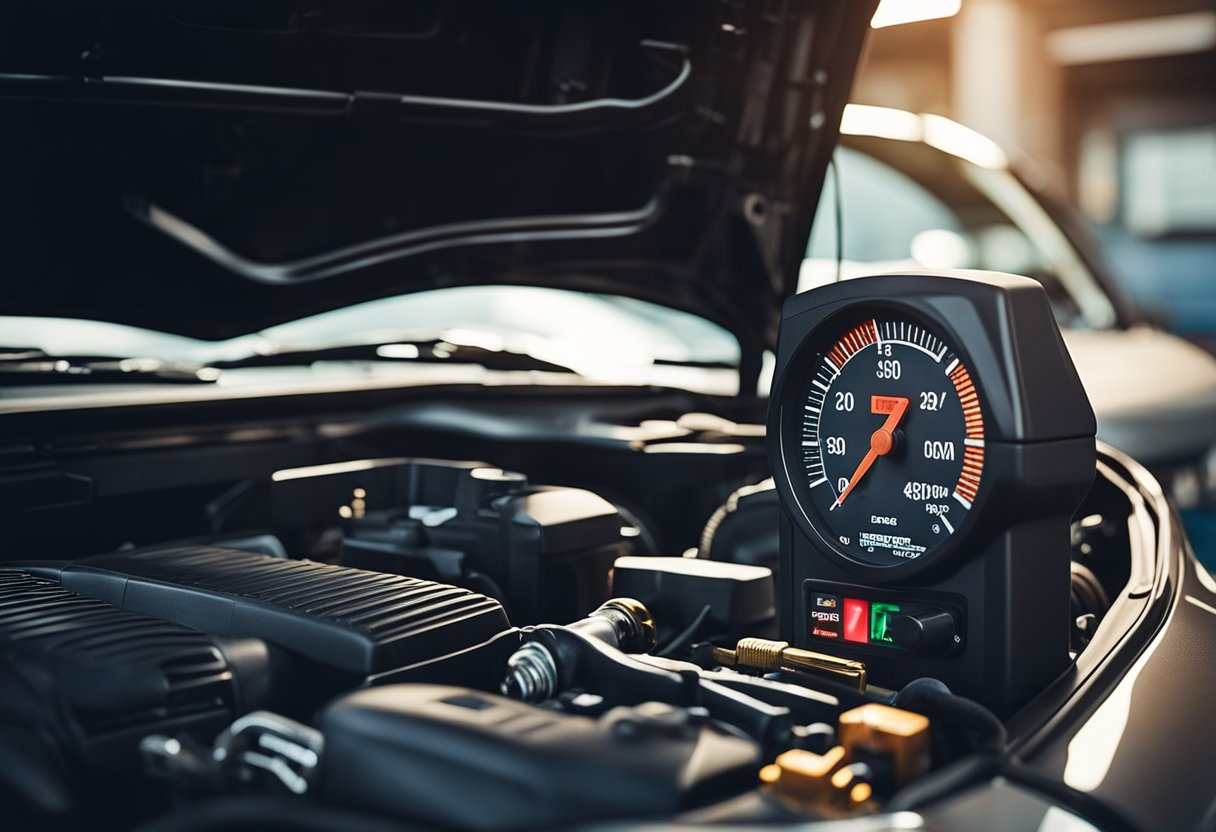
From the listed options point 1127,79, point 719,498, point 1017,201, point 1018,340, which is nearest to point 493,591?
point 719,498

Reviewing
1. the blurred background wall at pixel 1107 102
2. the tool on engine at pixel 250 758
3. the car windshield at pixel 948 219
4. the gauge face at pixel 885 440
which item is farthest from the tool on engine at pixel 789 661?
the blurred background wall at pixel 1107 102

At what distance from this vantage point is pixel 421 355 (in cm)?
212

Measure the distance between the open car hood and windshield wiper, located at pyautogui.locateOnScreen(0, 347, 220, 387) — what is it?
60 mm

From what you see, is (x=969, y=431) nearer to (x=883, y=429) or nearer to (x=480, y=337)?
(x=883, y=429)

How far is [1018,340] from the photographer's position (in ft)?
3.34

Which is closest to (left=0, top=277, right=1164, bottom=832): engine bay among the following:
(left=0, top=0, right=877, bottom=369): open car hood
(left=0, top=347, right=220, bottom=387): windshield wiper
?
(left=0, top=347, right=220, bottom=387): windshield wiper

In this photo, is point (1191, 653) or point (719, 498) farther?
point (719, 498)

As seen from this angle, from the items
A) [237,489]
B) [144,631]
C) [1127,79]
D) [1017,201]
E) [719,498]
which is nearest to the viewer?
[144,631]

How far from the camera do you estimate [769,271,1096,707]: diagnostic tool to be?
1026 millimetres

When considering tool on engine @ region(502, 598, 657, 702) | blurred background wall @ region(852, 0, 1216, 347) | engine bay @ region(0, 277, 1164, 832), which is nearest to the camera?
engine bay @ region(0, 277, 1164, 832)

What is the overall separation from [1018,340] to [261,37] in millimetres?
1039

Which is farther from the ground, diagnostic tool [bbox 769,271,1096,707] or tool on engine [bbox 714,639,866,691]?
diagnostic tool [bbox 769,271,1096,707]

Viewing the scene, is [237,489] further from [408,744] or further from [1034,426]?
[1034,426]

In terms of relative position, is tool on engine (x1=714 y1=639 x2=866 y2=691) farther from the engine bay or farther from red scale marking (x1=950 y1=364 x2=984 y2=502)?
red scale marking (x1=950 y1=364 x2=984 y2=502)
